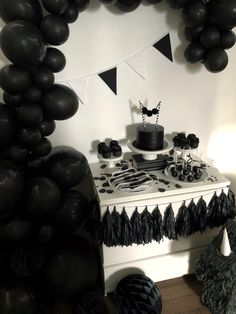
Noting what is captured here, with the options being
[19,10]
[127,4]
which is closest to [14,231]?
[19,10]

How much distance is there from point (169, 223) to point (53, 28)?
3.44 feet

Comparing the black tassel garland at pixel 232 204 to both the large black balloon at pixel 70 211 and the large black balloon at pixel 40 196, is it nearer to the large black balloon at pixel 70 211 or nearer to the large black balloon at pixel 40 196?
the large black balloon at pixel 70 211

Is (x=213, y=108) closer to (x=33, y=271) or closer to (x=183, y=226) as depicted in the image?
(x=183, y=226)

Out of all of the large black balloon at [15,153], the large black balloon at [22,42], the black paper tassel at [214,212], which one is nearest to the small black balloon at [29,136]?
the large black balloon at [15,153]

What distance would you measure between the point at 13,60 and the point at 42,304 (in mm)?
1266

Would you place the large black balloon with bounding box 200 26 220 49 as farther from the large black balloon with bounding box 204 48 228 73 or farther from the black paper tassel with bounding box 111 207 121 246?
the black paper tassel with bounding box 111 207 121 246

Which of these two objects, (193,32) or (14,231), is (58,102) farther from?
(193,32)

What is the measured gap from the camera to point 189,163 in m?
1.60

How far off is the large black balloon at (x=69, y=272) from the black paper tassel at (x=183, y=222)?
0.49m

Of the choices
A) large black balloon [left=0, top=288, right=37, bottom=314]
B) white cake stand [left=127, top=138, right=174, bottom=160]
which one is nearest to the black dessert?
white cake stand [left=127, top=138, right=174, bottom=160]

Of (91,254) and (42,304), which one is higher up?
(91,254)

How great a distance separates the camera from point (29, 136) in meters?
1.20

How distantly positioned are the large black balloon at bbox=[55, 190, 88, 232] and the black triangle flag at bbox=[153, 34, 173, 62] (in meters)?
0.94

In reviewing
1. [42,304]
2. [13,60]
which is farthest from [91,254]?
[13,60]
